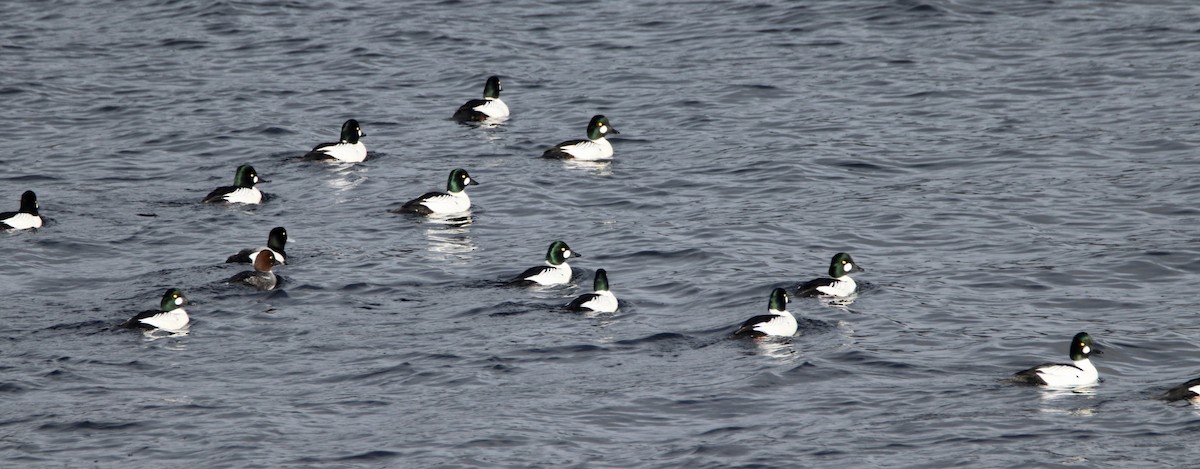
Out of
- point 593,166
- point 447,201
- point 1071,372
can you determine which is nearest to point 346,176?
point 447,201

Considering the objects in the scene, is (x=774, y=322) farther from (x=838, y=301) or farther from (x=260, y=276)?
(x=260, y=276)

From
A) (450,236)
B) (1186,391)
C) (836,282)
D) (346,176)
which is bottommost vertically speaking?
(450,236)

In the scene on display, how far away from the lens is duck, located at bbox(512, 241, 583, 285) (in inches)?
736

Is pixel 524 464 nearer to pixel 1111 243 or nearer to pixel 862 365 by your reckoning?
pixel 862 365

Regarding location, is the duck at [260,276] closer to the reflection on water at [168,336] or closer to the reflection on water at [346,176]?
the reflection on water at [168,336]

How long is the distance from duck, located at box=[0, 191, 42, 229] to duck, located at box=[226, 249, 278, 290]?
12.8 ft

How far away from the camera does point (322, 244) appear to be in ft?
68.3

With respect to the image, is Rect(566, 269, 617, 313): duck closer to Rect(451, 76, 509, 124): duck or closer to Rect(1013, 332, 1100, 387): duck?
Rect(1013, 332, 1100, 387): duck

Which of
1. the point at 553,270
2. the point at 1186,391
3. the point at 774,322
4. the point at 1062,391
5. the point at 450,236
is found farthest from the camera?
the point at 450,236

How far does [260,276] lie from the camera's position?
18.6 m

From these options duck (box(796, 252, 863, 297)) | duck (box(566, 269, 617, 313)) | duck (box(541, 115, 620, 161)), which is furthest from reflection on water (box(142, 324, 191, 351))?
duck (box(541, 115, 620, 161))

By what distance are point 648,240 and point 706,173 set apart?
3.36 metres

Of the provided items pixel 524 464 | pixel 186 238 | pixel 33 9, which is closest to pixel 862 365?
pixel 524 464

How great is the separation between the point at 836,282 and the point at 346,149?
9.49m
